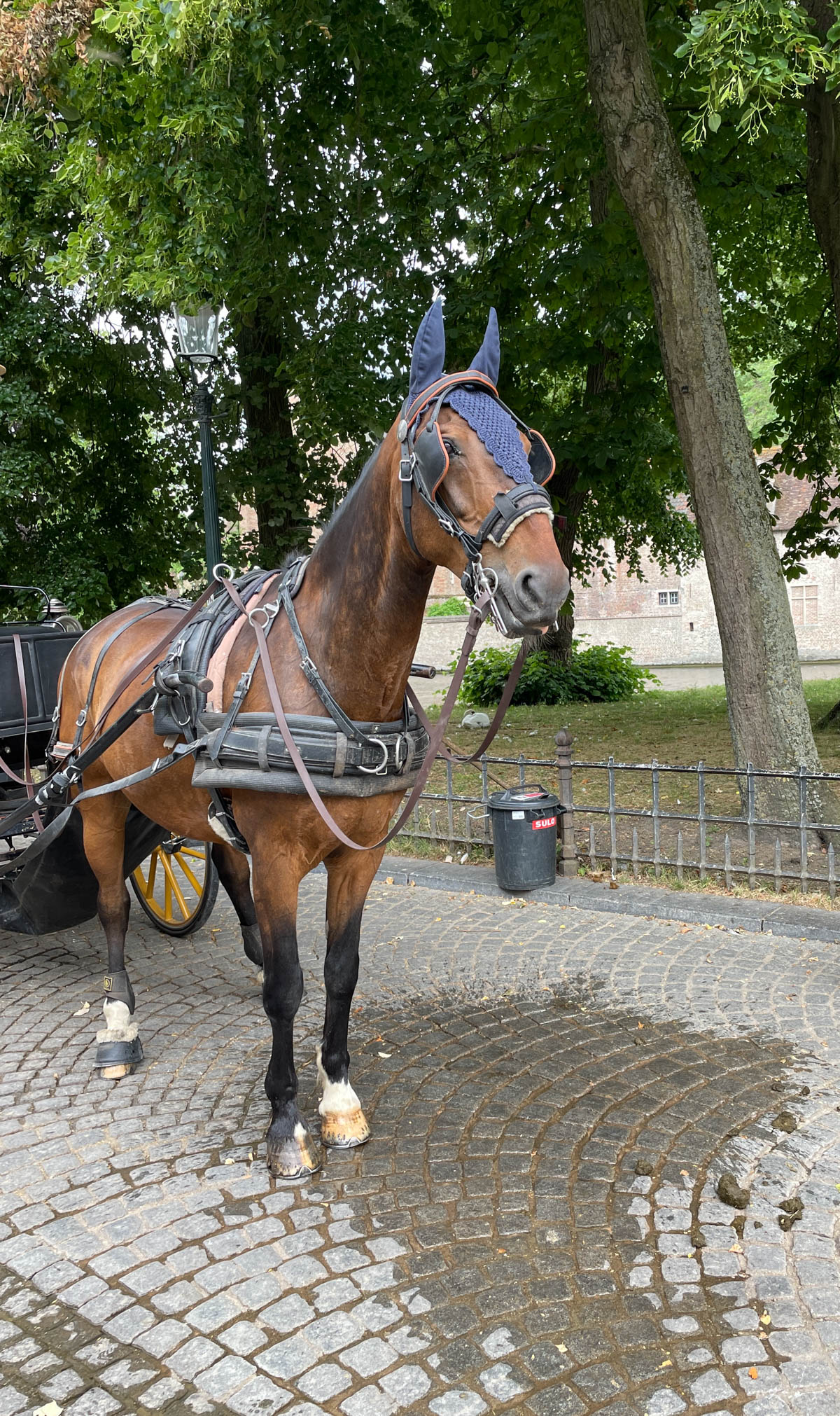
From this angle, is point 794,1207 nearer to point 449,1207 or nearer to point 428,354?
point 449,1207

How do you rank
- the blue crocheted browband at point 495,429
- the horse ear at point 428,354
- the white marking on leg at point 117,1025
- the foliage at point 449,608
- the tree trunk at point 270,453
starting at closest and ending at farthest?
the blue crocheted browband at point 495,429 → the horse ear at point 428,354 → the white marking on leg at point 117,1025 → the tree trunk at point 270,453 → the foliage at point 449,608

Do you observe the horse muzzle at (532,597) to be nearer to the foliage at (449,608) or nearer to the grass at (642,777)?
the grass at (642,777)

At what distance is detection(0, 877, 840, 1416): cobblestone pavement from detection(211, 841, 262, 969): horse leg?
275 millimetres

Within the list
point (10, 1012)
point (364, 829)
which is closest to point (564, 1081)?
point (364, 829)

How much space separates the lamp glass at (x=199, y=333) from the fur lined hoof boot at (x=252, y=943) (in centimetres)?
454

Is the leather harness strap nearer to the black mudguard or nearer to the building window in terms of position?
the black mudguard

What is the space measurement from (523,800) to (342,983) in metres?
3.13

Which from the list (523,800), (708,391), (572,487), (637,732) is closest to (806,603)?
(572,487)

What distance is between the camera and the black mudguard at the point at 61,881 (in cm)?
454

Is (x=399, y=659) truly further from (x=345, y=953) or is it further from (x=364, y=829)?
(x=345, y=953)

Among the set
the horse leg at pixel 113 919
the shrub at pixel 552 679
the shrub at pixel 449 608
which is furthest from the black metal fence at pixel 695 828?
the shrub at pixel 449 608

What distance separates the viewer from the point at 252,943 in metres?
4.77

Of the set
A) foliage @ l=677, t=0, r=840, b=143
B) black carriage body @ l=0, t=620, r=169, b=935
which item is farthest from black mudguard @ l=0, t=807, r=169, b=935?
foliage @ l=677, t=0, r=840, b=143

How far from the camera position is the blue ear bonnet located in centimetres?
244
